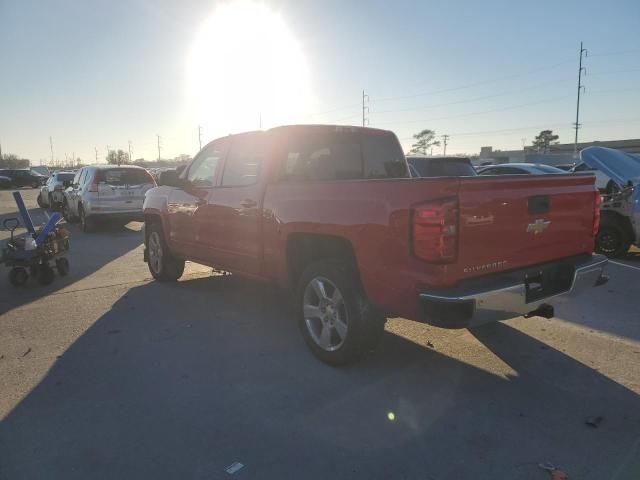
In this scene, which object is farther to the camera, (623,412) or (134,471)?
(623,412)

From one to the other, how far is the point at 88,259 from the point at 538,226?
7978 millimetres

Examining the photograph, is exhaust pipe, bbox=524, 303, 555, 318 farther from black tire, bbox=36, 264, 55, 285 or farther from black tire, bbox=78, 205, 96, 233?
black tire, bbox=78, 205, 96, 233

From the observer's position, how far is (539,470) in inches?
99.1

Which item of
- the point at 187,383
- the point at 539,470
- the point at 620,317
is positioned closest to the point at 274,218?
the point at 187,383

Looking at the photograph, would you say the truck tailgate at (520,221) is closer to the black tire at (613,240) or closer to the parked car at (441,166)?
the black tire at (613,240)

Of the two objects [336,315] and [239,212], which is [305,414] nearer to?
[336,315]

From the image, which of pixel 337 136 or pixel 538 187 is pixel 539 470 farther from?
pixel 337 136

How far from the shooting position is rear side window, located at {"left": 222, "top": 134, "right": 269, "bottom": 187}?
185 inches

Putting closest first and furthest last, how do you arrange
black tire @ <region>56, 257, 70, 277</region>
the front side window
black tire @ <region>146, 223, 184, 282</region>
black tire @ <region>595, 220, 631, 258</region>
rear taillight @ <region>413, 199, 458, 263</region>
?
rear taillight @ <region>413, 199, 458, 263</region> < the front side window < black tire @ <region>146, 223, 184, 282</region> < black tire @ <region>56, 257, 70, 277</region> < black tire @ <region>595, 220, 631, 258</region>

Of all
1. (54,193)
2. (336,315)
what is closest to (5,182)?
(54,193)

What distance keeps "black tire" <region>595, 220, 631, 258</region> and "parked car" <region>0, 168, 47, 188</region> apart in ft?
161

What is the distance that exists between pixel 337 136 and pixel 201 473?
3291 millimetres

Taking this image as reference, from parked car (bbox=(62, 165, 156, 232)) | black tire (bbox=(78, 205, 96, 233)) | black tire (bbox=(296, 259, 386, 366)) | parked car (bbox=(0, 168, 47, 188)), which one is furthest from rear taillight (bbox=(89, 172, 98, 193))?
parked car (bbox=(0, 168, 47, 188))

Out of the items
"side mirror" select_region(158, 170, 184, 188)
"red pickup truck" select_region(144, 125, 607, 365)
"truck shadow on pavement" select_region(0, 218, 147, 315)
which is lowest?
"truck shadow on pavement" select_region(0, 218, 147, 315)
